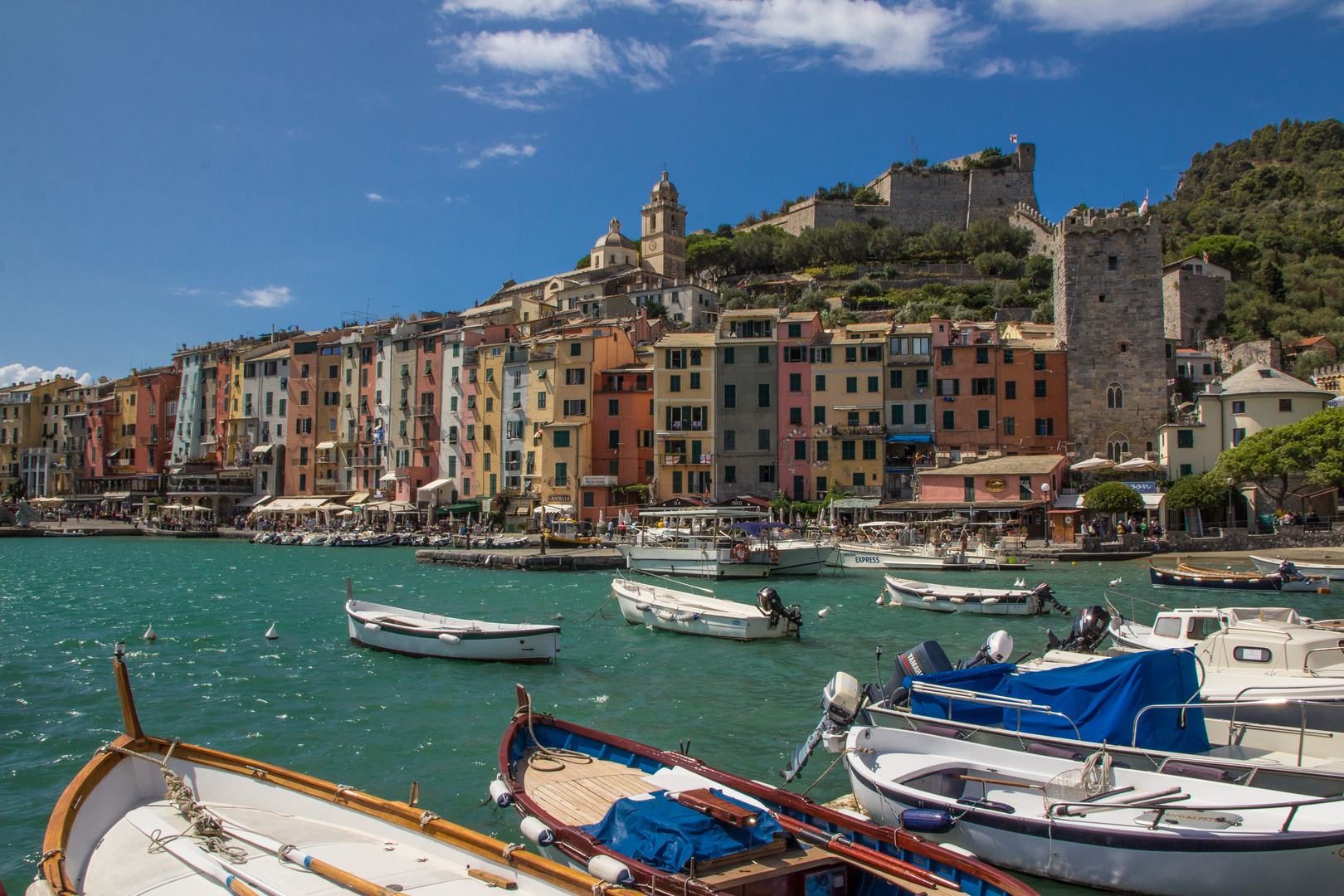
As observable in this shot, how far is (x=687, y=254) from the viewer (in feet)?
348

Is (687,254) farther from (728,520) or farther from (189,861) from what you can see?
(189,861)

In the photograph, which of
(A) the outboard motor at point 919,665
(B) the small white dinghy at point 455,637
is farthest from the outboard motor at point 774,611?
(A) the outboard motor at point 919,665

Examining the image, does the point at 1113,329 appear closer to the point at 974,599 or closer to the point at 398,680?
the point at 974,599

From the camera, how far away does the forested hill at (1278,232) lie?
73438mm

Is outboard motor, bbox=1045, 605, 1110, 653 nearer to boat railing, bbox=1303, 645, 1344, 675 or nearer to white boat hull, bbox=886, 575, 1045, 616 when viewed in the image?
boat railing, bbox=1303, 645, 1344, 675

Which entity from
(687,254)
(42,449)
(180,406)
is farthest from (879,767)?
(42,449)

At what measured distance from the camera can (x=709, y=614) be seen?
24.0 meters

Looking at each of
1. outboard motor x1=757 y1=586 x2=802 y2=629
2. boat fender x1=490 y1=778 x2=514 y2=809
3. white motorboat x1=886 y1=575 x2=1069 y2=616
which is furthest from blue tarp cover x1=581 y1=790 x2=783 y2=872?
white motorboat x1=886 y1=575 x2=1069 y2=616

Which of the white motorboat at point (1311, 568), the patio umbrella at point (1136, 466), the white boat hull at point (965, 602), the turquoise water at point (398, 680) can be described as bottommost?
the turquoise water at point (398, 680)

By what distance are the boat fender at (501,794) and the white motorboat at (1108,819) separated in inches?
158

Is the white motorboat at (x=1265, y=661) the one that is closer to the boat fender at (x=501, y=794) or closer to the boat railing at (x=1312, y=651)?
the boat railing at (x=1312, y=651)

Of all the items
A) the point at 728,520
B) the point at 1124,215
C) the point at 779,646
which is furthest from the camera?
the point at 1124,215

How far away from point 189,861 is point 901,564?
35.4 m

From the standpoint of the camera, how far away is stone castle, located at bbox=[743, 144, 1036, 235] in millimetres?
103875
